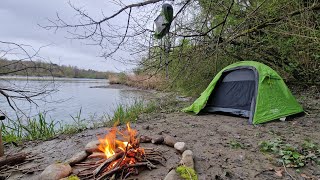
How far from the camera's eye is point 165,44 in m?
6.14

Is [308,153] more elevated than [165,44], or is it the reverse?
[165,44]

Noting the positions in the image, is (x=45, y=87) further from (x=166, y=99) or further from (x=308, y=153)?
(x=166, y=99)

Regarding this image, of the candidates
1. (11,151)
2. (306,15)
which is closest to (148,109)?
(11,151)

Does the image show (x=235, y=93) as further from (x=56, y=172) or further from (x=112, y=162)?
(x=56, y=172)

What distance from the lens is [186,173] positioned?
2.33 m

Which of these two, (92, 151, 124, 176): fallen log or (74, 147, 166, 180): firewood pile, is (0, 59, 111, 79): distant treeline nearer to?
(74, 147, 166, 180): firewood pile

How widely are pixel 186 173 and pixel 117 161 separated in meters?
0.76

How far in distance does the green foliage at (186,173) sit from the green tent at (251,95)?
282cm

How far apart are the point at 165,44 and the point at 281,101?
3.00m

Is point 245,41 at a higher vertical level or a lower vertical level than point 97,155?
higher

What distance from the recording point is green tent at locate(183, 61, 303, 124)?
4.91m

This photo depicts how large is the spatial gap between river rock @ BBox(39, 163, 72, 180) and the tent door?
3.77m

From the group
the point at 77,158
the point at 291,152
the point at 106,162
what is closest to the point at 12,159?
the point at 77,158

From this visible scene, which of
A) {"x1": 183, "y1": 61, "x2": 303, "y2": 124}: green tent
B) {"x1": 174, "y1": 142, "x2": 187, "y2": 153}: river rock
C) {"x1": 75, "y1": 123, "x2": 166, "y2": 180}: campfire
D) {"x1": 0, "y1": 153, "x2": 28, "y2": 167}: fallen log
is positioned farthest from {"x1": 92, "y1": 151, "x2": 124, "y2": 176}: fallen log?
{"x1": 183, "y1": 61, "x2": 303, "y2": 124}: green tent
